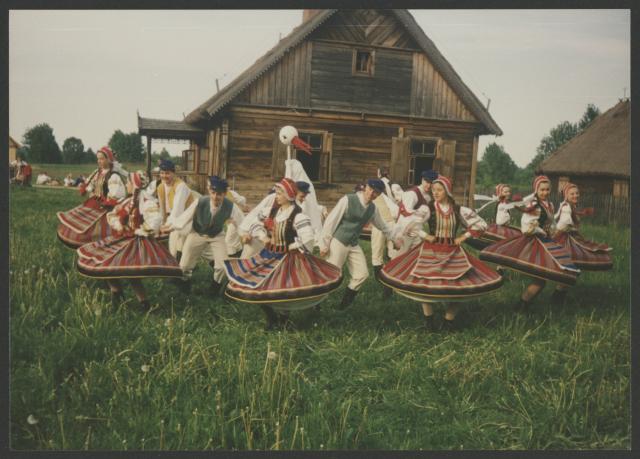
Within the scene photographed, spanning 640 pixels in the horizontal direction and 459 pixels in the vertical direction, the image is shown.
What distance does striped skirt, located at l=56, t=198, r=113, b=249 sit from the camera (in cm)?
635

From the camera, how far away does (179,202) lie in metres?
5.67

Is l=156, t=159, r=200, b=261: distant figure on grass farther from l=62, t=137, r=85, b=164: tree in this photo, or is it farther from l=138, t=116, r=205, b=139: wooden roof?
l=138, t=116, r=205, b=139: wooden roof

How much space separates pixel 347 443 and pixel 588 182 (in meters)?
10.7

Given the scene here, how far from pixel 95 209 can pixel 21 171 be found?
1721mm

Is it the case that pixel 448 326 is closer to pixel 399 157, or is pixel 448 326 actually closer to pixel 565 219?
pixel 565 219

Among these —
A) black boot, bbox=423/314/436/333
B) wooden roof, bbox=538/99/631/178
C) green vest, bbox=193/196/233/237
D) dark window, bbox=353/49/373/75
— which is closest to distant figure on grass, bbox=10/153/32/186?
green vest, bbox=193/196/233/237

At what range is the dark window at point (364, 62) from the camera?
11.2 m

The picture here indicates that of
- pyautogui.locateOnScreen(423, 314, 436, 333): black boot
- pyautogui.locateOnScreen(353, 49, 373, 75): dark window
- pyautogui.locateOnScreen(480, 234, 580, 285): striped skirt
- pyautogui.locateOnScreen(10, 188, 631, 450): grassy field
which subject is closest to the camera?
pyautogui.locateOnScreen(10, 188, 631, 450): grassy field

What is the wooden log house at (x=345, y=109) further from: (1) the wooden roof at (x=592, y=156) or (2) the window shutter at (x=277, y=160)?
(1) the wooden roof at (x=592, y=156)

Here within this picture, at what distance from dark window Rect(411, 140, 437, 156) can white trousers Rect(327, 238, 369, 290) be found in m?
7.56

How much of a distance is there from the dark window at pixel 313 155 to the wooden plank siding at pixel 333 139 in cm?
23

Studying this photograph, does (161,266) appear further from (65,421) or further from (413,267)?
(413,267)

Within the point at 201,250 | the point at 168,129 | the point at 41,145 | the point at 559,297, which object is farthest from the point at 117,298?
the point at 168,129

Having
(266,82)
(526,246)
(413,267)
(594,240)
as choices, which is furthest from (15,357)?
(266,82)
